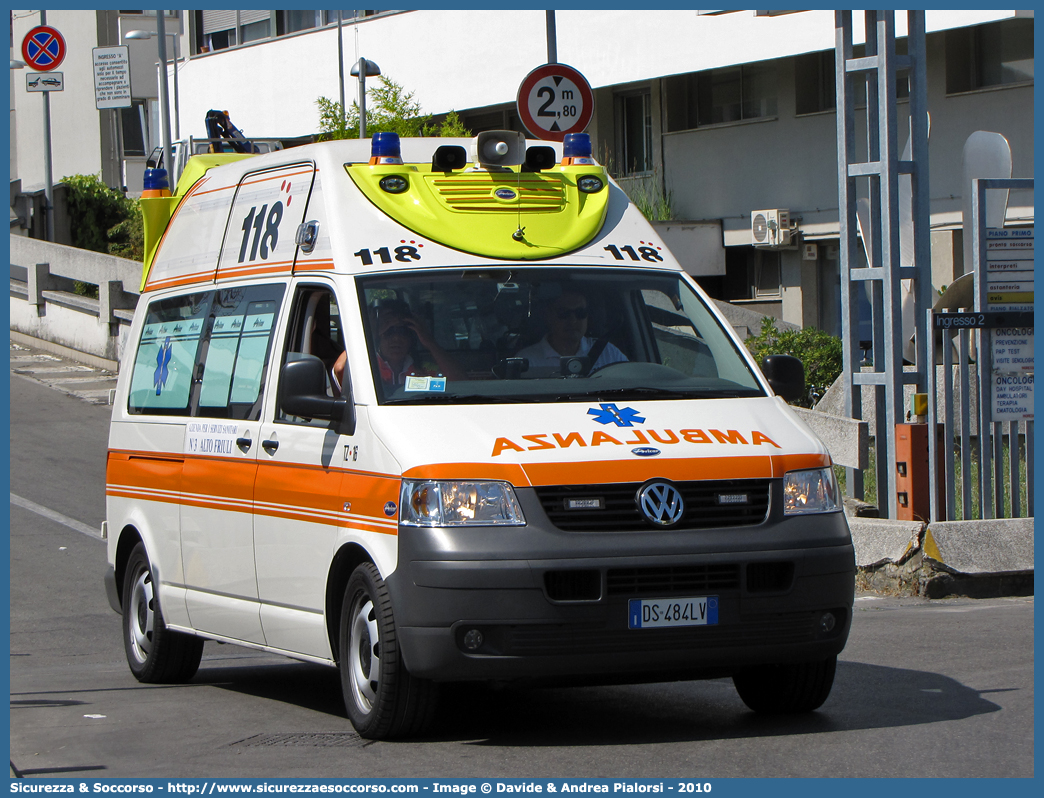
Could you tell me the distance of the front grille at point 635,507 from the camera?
6312 millimetres

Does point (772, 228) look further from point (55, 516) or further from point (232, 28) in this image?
point (232, 28)

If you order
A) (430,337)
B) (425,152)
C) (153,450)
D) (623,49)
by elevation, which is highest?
(623,49)

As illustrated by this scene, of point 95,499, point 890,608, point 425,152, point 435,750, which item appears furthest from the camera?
point 95,499

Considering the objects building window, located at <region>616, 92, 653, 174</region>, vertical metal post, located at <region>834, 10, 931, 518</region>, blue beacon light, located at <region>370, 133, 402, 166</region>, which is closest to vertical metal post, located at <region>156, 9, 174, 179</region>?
building window, located at <region>616, 92, 653, 174</region>

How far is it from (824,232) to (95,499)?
43.5 feet

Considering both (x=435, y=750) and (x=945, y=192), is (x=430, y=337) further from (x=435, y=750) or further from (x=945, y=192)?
(x=945, y=192)

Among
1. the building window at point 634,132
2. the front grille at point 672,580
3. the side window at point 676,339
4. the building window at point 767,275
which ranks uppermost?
the building window at point 634,132

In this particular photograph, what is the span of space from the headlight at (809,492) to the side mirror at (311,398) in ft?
5.91

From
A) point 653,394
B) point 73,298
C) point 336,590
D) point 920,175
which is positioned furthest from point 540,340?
point 73,298

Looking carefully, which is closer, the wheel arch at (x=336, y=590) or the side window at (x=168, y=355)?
the wheel arch at (x=336, y=590)

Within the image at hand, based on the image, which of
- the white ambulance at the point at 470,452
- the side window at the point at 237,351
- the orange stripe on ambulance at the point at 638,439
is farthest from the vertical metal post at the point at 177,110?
the orange stripe on ambulance at the point at 638,439

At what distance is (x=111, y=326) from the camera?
24.3 metres

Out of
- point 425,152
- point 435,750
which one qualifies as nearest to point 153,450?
point 425,152

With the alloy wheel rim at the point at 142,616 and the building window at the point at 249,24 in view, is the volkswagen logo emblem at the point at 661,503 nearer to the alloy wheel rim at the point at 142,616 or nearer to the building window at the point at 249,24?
the alloy wheel rim at the point at 142,616
